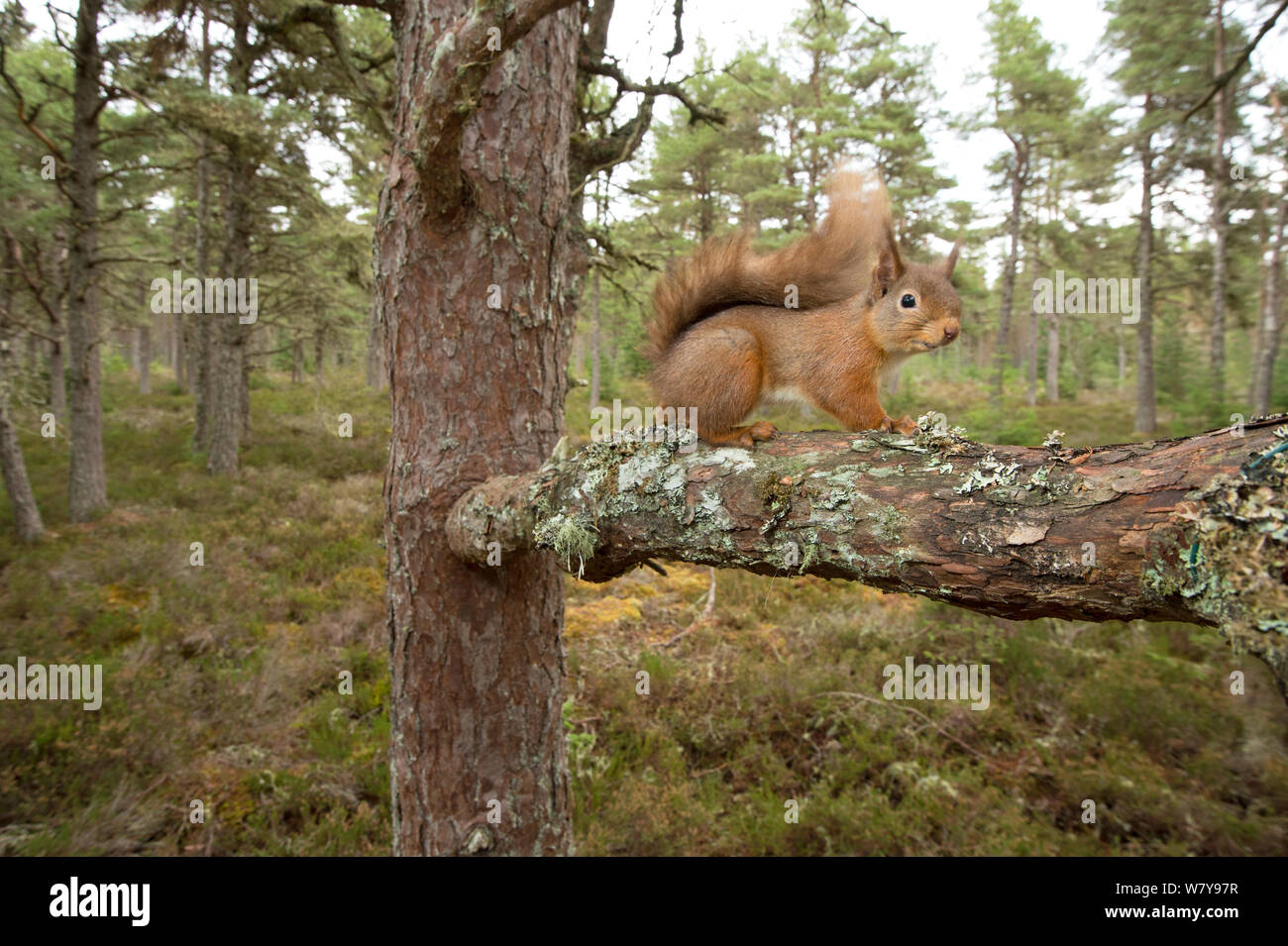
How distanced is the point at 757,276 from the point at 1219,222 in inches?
746

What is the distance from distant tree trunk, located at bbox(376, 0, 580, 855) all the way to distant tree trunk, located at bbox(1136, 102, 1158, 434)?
67.4ft

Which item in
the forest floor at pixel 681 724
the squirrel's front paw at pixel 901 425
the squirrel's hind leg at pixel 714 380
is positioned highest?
the squirrel's hind leg at pixel 714 380

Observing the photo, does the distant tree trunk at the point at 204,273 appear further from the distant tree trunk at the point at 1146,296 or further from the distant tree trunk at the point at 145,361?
the distant tree trunk at the point at 1146,296

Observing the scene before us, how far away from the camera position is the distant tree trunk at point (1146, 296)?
17.0 metres

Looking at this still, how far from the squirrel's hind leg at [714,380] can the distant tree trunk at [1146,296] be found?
787 inches

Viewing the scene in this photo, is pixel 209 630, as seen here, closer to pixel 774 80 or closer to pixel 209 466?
pixel 209 466

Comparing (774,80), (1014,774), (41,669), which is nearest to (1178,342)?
(774,80)

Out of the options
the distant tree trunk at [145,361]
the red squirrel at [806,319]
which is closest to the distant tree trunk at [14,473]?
the red squirrel at [806,319]

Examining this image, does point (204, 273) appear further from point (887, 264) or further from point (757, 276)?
point (887, 264)

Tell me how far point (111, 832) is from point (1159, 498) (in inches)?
241

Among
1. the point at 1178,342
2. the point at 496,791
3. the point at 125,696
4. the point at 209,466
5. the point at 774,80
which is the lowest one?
the point at 125,696

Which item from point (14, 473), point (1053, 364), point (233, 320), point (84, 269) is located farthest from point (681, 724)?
point (1053, 364)

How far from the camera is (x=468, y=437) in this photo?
8.29 ft

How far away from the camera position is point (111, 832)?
13.9 ft
